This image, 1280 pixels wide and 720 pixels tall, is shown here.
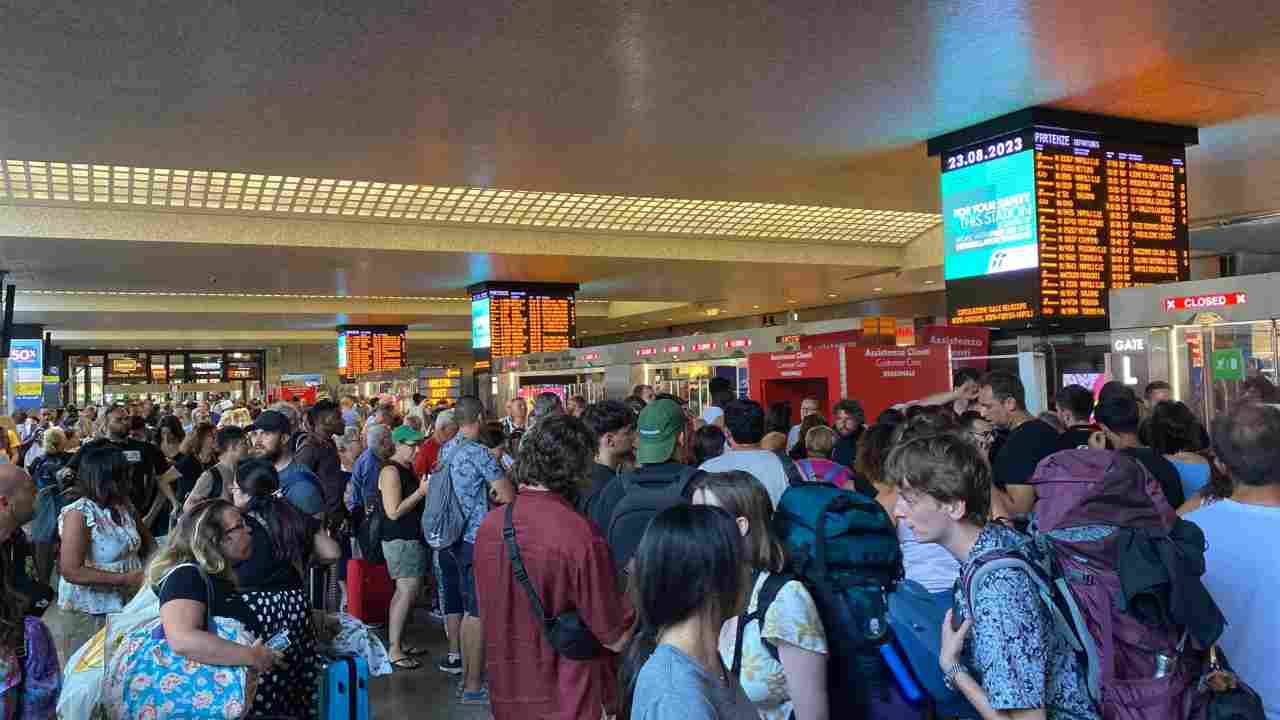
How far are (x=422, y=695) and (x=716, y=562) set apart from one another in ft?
15.6

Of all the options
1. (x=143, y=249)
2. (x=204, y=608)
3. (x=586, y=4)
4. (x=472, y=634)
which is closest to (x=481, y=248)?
(x=143, y=249)

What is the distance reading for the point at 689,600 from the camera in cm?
182

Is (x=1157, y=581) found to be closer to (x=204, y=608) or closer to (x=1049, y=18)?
(x=204, y=608)

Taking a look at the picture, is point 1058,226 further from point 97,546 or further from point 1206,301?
point 97,546

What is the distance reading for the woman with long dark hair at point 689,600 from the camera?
1.77m

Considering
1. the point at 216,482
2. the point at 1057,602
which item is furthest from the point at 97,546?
the point at 1057,602

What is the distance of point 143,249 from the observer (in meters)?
16.9

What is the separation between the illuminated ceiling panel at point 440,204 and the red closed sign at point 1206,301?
9.02 metres

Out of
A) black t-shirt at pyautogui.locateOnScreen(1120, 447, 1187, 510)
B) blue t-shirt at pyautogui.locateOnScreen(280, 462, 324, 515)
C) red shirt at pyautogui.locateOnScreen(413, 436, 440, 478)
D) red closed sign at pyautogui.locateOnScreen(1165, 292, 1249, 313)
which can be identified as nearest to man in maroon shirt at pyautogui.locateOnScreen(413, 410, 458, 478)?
red shirt at pyautogui.locateOnScreen(413, 436, 440, 478)

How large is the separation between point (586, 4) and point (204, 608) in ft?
18.6

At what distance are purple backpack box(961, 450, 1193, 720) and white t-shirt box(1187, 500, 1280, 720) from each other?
0.28 meters

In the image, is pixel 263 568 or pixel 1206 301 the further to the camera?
pixel 1206 301

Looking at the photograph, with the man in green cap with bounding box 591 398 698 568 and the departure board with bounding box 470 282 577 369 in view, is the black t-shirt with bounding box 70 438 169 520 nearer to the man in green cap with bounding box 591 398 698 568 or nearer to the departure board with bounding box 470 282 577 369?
the man in green cap with bounding box 591 398 698 568

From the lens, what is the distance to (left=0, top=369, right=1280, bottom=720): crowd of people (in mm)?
2203
